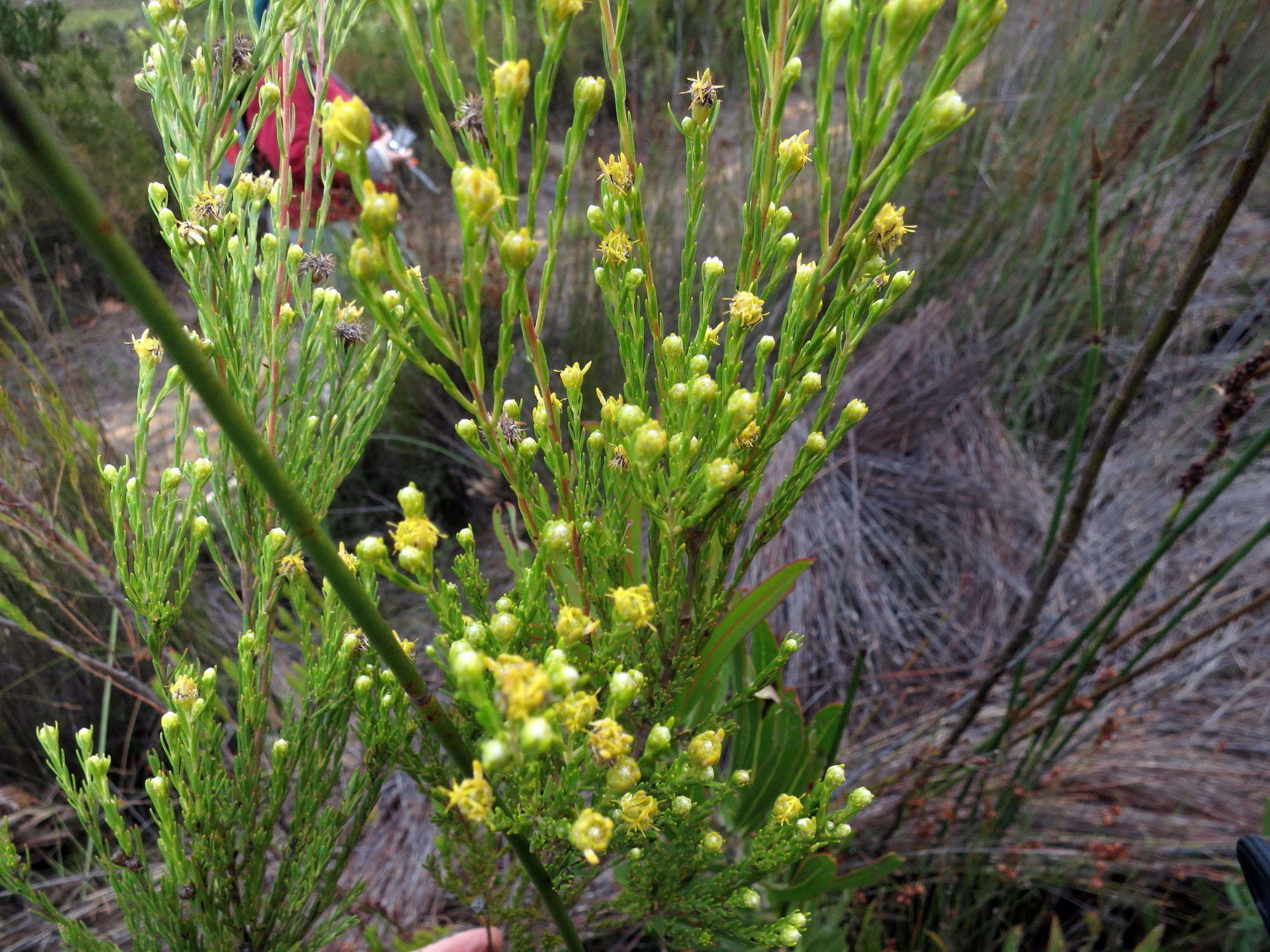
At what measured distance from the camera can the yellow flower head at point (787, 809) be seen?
1.97 ft

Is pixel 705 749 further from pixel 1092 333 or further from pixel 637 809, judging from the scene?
pixel 1092 333

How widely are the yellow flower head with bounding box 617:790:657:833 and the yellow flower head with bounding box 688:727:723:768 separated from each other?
4 cm

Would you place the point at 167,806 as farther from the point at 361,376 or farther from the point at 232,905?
the point at 361,376

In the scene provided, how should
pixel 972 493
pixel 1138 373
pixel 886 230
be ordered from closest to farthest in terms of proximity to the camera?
1. pixel 886 230
2. pixel 1138 373
3. pixel 972 493

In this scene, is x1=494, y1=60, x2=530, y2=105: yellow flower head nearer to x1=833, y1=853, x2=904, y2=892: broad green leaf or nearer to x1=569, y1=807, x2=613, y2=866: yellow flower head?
x1=569, y1=807, x2=613, y2=866: yellow flower head

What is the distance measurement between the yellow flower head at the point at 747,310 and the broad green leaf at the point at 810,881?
636 millimetres

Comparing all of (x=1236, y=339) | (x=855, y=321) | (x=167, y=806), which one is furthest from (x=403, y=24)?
(x=1236, y=339)

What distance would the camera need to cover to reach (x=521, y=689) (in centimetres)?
37

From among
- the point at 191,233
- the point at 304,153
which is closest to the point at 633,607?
the point at 191,233

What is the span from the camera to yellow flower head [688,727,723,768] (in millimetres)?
530

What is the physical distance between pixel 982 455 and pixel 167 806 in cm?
228

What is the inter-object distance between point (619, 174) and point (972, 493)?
6.36 feet

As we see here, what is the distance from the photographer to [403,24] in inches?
16.1

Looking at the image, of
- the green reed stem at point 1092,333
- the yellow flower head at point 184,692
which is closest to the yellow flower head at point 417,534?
the yellow flower head at point 184,692
